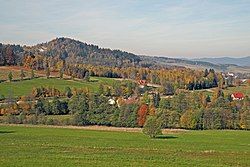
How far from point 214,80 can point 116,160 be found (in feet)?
453

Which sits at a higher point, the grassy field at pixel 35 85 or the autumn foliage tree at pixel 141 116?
the grassy field at pixel 35 85

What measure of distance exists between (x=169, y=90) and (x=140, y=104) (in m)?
44.2

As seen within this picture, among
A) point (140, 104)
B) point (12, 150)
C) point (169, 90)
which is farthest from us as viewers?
point (169, 90)

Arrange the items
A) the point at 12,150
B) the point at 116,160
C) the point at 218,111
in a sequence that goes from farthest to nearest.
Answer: the point at 218,111 < the point at 12,150 < the point at 116,160

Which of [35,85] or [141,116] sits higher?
[35,85]

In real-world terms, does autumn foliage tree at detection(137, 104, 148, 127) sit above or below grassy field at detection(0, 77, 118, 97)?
below

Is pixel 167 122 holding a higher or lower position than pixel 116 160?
lower

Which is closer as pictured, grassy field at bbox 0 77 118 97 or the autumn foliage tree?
the autumn foliage tree

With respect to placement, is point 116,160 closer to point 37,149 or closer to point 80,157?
point 80,157

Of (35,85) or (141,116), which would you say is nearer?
(141,116)

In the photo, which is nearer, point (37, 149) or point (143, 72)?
point (37, 149)

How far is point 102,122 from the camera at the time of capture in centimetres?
8638

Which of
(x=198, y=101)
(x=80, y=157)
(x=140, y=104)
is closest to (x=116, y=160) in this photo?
(x=80, y=157)

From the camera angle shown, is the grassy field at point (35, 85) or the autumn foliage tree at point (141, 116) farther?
the grassy field at point (35, 85)
